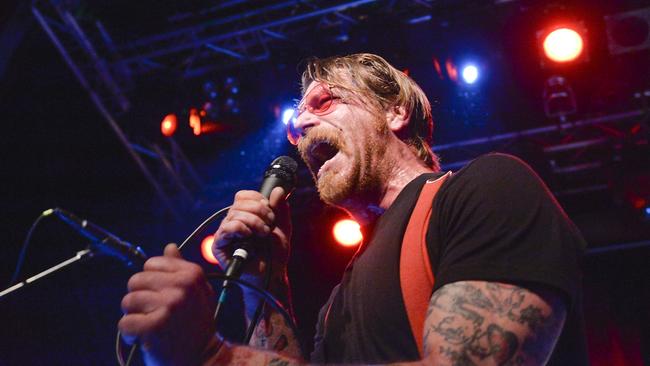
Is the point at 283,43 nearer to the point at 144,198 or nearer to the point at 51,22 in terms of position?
the point at 51,22

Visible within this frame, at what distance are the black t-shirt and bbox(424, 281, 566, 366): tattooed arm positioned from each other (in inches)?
1.4

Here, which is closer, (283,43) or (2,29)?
(2,29)

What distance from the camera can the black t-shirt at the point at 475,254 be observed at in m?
1.38

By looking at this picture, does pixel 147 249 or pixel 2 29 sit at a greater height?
pixel 2 29

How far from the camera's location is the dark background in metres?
5.16

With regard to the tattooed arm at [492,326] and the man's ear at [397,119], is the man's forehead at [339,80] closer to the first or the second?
the man's ear at [397,119]

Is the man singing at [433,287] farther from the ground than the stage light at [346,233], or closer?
farther from the ground

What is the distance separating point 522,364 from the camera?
1326mm

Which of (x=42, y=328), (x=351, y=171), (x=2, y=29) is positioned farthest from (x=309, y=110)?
(x=42, y=328)

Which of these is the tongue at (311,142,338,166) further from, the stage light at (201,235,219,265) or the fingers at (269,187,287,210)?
the stage light at (201,235,219,265)

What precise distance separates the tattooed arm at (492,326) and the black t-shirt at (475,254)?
1.4 inches

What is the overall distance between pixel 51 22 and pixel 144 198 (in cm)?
264

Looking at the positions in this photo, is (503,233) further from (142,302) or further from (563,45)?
(563,45)

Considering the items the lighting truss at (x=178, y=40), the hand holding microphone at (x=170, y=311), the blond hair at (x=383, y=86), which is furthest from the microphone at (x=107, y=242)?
the lighting truss at (x=178, y=40)
